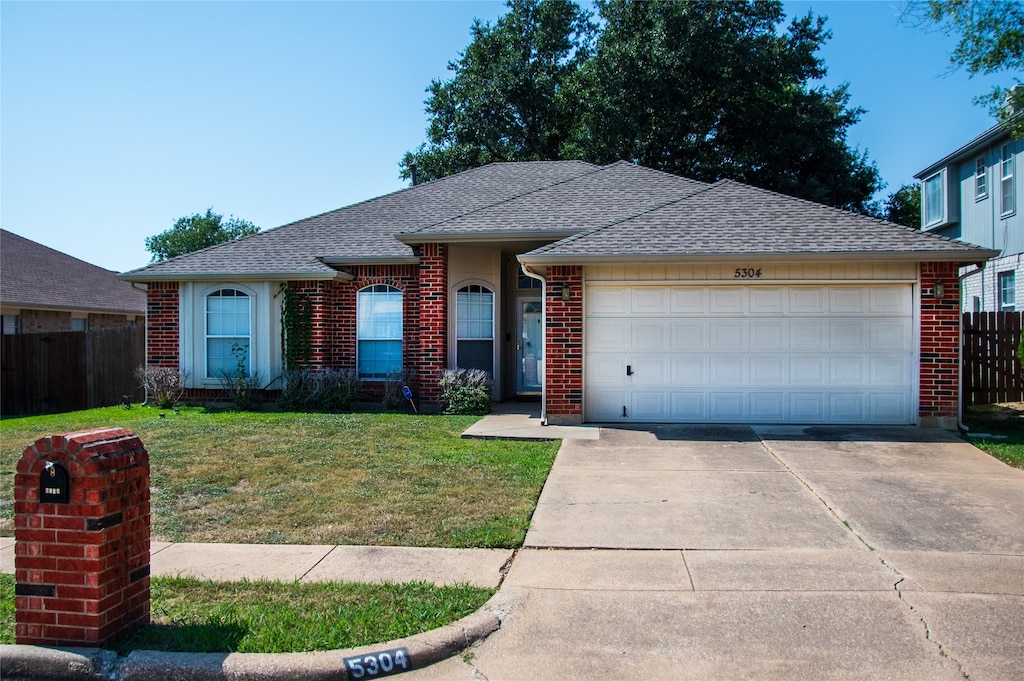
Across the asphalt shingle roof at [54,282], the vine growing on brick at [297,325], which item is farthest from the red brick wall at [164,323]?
the asphalt shingle roof at [54,282]

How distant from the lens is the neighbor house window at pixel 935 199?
966 inches

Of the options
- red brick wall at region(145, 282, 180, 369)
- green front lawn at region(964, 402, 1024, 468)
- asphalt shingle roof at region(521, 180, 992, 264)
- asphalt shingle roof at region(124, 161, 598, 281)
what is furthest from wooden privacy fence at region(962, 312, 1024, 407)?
red brick wall at region(145, 282, 180, 369)

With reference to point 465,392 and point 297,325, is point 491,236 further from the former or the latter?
point 297,325

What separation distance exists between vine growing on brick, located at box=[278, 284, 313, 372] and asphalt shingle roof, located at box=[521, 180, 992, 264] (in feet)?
18.2

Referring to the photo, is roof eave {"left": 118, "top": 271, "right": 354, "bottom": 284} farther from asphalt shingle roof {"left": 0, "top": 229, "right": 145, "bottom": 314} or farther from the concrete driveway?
the concrete driveway

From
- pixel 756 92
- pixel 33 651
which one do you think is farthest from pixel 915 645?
pixel 756 92

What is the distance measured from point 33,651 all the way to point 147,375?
12.2 metres

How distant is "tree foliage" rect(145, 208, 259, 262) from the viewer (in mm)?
57125

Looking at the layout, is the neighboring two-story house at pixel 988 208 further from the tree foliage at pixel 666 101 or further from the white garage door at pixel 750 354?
the white garage door at pixel 750 354

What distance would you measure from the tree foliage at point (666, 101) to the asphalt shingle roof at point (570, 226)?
8846 millimetres

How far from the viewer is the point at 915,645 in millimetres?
4113

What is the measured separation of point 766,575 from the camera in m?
5.21

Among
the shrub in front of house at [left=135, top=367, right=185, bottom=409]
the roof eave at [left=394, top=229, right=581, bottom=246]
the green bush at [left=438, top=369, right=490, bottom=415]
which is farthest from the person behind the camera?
the shrub in front of house at [left=135, top=367, right=185, bottom=409]

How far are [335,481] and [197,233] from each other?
54.8 m
